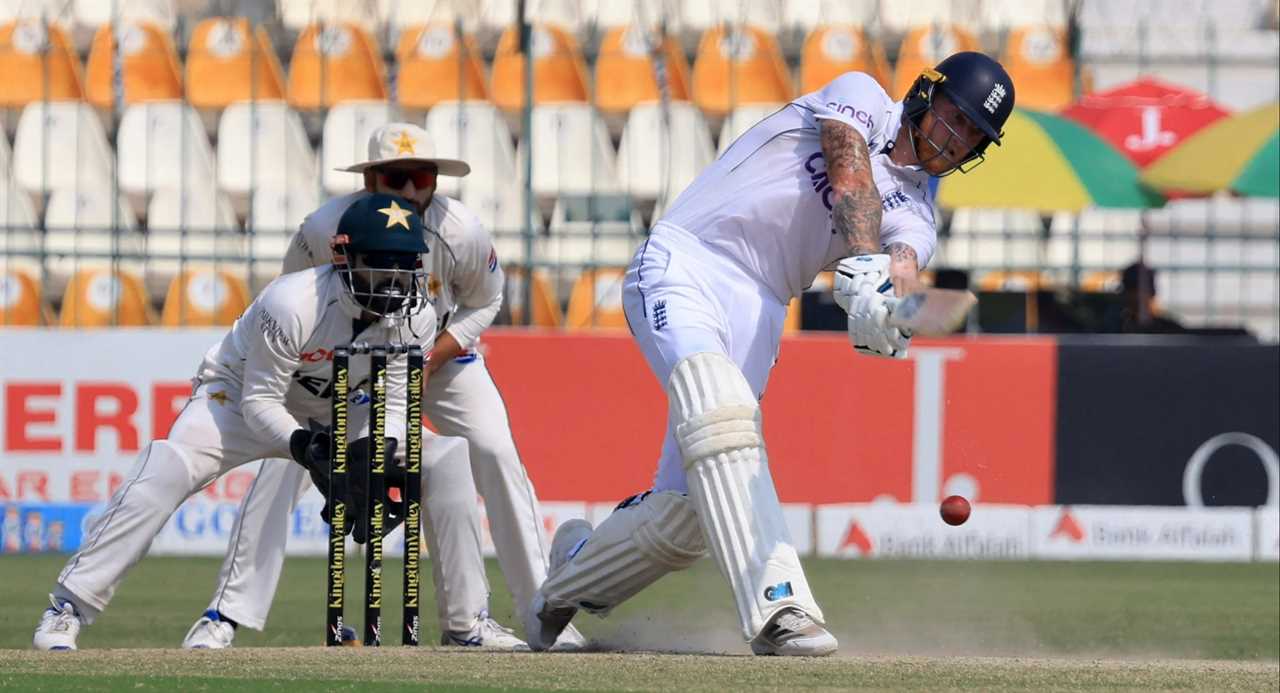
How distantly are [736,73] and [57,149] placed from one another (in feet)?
17.4

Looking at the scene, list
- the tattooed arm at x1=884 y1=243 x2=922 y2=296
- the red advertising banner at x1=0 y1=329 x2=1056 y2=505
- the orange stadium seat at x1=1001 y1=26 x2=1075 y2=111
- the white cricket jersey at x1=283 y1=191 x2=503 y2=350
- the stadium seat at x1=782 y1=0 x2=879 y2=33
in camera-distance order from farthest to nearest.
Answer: the stadium seat at x1=782 y1=0 x2=879 y2=33 → the orange stadium seat at x1=1001 y1=26 x2=1075 y2=111 → the red advertising banner at x1=0 y1=329 x2=1056 y2=505 → the white cricket jersey at x1=283 y1=191 x2=503 y2=350 → the tattooed arm at x1=884 y1=243 x2=922 y2=296

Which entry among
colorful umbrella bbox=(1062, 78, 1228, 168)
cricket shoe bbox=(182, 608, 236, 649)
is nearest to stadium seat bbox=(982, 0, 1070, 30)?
colorful umbrella bbox=(1062, 78, 1228, 168)

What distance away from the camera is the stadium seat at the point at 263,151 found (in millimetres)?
16000

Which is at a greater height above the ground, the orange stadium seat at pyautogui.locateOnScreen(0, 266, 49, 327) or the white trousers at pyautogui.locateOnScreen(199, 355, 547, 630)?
the orange stadium seat at pyautogui.locateOnScreen(0, 266, 49, 327)

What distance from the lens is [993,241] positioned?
1595 cm

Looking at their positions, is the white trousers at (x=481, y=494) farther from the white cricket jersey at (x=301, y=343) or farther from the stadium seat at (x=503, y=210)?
the stadium seat at (x=503, y=210)

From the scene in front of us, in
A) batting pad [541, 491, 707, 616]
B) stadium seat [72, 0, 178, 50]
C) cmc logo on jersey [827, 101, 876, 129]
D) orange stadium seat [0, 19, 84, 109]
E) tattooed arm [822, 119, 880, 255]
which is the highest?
stadium seat [72, 0, 178, 50]

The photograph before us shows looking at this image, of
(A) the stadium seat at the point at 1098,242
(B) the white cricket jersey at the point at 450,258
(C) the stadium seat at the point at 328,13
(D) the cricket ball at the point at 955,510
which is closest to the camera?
(D) the cricket ball at the point at 955,510

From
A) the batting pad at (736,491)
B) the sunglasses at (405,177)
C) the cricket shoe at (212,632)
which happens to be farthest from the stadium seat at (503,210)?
the batting pad at (736,491)

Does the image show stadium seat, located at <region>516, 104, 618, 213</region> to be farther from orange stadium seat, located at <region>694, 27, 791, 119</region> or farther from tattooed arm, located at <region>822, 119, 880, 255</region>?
tattooed arm, located at <region>822, 119, 880, 255</region>

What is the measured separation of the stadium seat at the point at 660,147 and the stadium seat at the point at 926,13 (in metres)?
2.05

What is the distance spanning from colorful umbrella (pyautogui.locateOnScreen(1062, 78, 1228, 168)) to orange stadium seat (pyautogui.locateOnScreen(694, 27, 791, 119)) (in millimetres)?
2468

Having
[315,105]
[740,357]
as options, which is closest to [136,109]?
[315,105]

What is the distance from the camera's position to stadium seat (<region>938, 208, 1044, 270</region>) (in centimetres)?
1559
